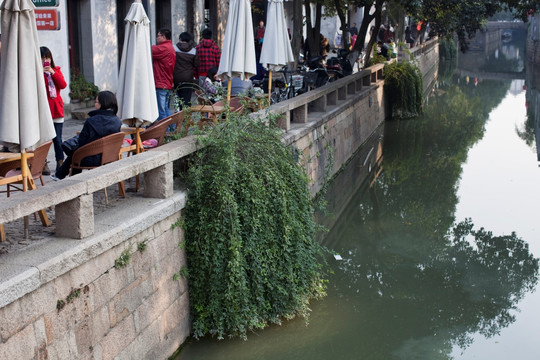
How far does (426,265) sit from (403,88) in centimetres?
1365

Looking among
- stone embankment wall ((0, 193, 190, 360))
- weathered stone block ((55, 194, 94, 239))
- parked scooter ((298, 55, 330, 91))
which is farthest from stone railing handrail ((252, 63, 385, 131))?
weathered stone block ((55, 194, 94, 239))

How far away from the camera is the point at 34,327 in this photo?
4789 millimetres

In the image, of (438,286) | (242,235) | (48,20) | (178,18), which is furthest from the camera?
(178,18)


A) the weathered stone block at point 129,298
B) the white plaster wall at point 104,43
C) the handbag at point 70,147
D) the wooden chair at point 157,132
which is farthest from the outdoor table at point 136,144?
the white plaster wall at point 104,43

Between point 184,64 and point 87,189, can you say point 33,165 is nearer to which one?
point 87,189

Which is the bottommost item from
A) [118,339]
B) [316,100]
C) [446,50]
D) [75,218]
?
[118,339]

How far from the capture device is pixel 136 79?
771cm

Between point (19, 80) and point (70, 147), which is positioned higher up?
point (19, 80)

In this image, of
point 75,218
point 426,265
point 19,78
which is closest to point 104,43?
point 426,265

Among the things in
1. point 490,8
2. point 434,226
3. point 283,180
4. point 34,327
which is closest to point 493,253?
point 434,226

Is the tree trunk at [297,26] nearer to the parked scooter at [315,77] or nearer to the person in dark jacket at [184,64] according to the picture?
the parked scooter at [315,77]

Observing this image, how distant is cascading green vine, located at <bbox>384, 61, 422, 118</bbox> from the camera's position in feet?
75.5

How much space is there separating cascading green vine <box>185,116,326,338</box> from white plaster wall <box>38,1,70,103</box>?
25.8ft

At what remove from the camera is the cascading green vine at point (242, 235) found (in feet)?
22.9
